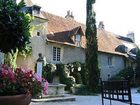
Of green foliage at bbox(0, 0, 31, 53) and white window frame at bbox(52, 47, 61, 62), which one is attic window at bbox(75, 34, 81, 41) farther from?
green foliage at bbox(0, 0, 31, 53)

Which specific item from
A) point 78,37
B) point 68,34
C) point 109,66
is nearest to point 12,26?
point 68,34

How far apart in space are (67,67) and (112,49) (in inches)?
407

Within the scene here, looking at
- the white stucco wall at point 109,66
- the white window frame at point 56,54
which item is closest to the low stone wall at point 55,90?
the white window frame at point 56,54

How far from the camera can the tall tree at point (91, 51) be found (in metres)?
27.5

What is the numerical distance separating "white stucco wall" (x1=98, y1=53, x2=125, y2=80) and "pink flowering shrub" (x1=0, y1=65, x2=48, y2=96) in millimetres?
27717

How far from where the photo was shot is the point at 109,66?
37.2m

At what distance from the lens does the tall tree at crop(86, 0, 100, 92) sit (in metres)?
27.5

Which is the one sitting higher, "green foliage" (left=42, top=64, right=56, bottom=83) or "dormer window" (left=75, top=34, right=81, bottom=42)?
"dormer window" (left=75, top=34, right=81, bottom=42)

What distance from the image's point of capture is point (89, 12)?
28.5 metres

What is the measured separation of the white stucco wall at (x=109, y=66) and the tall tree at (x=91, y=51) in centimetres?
722

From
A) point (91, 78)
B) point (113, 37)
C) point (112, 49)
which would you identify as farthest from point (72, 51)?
point (113, 37)

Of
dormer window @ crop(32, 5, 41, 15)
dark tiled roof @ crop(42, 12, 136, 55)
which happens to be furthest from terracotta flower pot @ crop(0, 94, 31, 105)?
dark tiled roof @ crop(42, 12, 136, 55)

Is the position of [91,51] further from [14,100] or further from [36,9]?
[14,100]

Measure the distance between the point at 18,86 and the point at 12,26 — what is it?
179 cm
